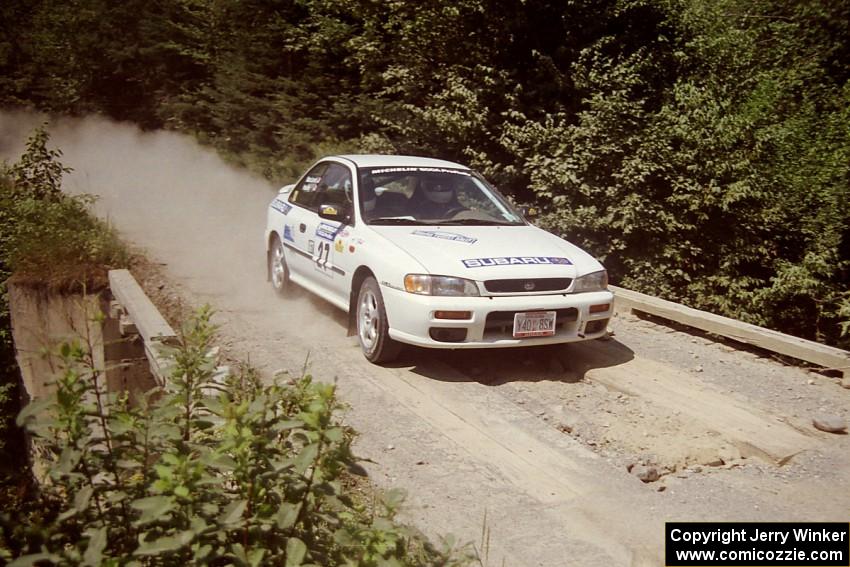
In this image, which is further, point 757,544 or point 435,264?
point 435,264

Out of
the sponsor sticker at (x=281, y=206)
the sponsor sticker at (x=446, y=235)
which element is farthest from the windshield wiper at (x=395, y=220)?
the sponsor sticker at (x=281, y=206)

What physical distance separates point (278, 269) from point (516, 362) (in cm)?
339

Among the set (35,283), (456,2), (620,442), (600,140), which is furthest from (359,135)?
(620,442)

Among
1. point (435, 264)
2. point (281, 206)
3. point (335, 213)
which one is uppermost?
point (335, 213)

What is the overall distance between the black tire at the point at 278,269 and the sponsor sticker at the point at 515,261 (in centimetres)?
318

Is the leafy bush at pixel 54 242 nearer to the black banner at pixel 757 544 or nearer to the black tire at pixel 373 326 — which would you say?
the black tire at pixel 373 326

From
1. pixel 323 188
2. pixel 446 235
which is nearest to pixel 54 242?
pixel 323 188

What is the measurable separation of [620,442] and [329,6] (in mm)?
14146

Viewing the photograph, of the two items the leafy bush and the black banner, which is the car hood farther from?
the leafy bush

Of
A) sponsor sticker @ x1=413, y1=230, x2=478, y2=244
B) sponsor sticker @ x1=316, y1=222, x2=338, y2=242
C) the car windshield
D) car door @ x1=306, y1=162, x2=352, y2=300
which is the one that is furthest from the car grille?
sponsor sticker @ x1=316, y1=222, x2=338, y2=242

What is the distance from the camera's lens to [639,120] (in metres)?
10.7

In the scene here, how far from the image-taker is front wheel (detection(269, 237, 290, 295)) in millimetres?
8445

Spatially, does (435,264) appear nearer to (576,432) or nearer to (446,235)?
(446,235)

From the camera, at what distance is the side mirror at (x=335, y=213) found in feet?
22.3
